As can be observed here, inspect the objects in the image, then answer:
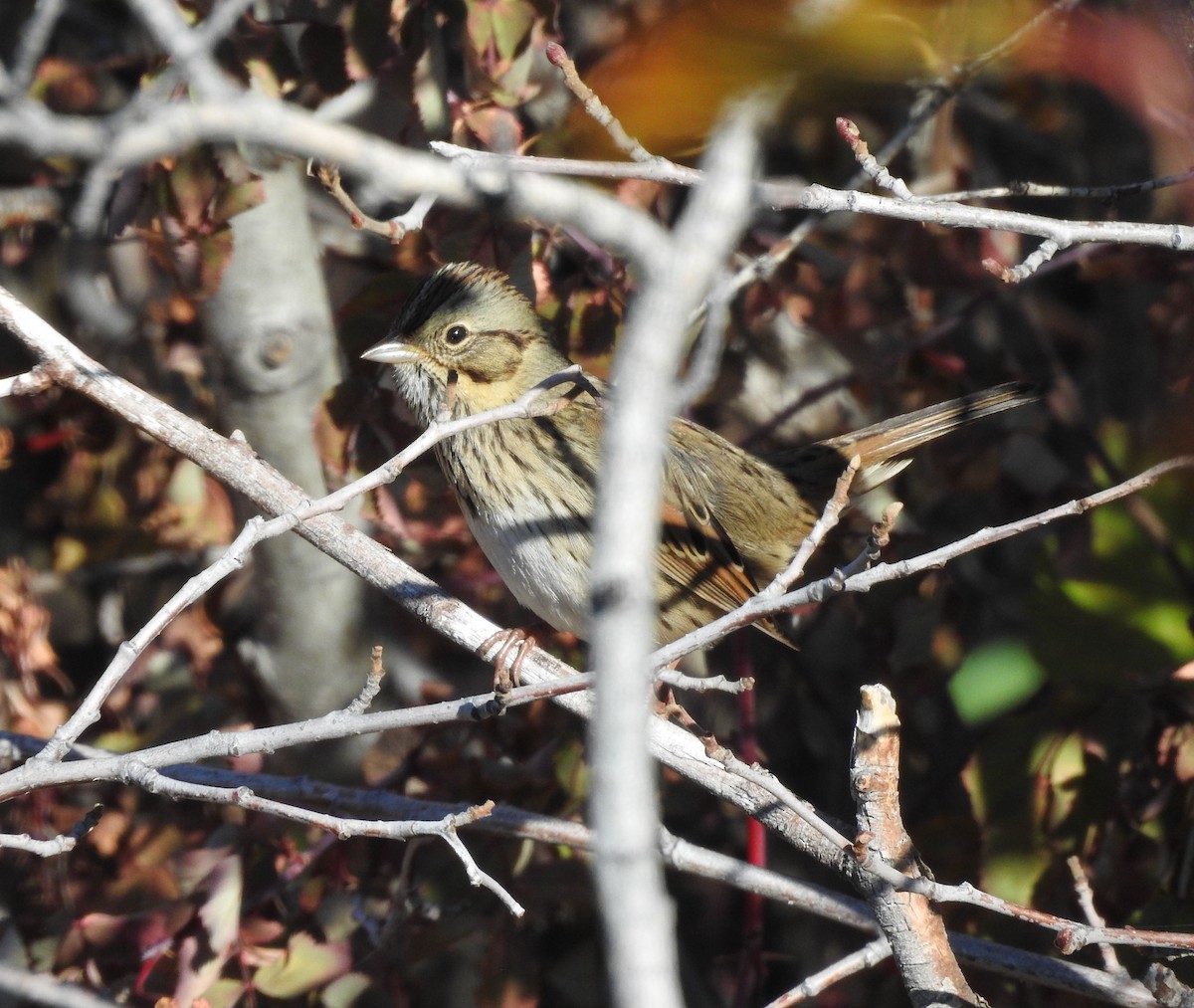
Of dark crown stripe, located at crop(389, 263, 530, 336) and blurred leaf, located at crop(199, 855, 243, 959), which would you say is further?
dark crown stripe, located at crop(389, 263, 530, 336)

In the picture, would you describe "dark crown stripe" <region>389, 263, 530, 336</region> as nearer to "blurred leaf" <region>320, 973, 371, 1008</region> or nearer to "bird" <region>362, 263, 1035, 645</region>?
"bird" <region>362, 263, 1035, 645</region>

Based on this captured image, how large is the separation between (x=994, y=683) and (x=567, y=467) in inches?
45.8

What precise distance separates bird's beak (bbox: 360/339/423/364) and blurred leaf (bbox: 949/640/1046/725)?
4.68ft

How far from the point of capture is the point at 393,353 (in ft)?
8.81

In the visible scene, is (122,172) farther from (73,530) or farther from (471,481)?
(73,530)

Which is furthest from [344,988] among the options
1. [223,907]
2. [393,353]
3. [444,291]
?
[444,291]

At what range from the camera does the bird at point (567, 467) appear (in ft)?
8.71

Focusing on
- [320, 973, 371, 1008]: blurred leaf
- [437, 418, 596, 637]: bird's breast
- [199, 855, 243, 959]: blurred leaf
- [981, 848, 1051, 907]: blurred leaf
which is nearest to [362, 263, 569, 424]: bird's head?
[437, 418, 596, 637]: bird's breast

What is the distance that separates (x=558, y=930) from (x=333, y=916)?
94cm

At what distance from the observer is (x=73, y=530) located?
3285 millimetres

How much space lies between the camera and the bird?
2.65m

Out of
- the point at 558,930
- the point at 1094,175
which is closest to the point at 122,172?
the point at 558,930

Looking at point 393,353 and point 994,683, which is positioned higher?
point 393,353

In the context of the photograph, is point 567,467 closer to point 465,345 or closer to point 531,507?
point 531,507
